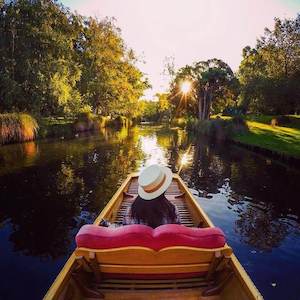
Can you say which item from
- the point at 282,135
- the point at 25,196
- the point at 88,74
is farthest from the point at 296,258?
the point at 88,74

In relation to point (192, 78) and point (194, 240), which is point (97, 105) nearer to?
point (192, 78)

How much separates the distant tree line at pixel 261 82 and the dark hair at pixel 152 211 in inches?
1882

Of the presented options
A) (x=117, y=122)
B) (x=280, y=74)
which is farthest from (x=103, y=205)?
(x=117, y=122)

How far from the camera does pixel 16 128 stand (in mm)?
A: 35594

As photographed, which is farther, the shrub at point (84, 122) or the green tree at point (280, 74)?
the shrub at point (84, 122)

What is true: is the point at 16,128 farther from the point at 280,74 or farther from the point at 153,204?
the point at 280,74

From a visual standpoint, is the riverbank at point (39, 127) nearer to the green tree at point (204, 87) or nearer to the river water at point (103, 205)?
the river water at point (103, 205)

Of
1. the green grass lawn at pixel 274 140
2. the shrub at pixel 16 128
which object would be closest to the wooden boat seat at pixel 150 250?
the green grass lawn at pixel 274 140

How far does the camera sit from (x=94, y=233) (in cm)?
512

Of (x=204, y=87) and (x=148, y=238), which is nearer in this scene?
(x=148, y=238)

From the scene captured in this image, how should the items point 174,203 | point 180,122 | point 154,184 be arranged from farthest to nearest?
point 180,122, point 174,203, point 154,184

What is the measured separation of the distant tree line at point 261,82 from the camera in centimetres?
5078

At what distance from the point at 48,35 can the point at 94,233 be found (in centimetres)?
4148

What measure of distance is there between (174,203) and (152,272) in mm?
6074
